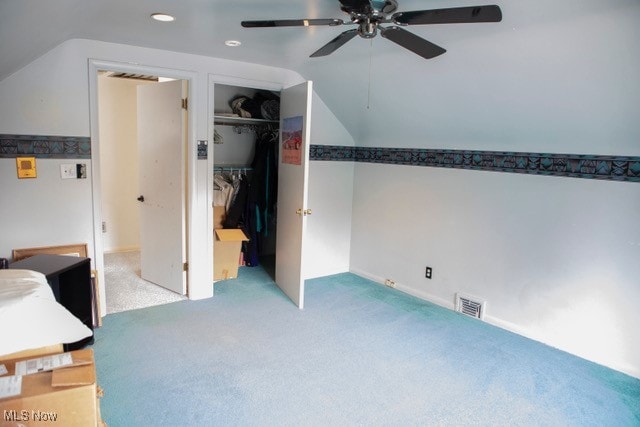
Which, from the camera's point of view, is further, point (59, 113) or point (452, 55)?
point (59, 113)

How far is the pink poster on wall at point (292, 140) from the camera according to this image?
3.48 metres

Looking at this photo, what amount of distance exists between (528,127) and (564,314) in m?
1.36

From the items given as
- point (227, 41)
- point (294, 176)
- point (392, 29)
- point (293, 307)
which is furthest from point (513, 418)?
point (227, 41)

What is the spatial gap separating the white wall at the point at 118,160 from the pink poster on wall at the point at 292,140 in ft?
6.89

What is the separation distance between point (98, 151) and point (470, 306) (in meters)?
3.23

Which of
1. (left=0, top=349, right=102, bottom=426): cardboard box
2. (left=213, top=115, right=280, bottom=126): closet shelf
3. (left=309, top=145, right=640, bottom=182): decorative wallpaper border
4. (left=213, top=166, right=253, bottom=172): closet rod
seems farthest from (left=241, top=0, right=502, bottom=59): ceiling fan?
(left=213, top=166, right=253, bottom=172): closet rod

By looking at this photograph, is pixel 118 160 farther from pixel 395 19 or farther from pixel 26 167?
pixel 395 19

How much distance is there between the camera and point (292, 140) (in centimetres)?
362

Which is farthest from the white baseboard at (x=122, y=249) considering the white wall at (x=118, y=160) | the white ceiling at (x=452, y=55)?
the white ceiling at (x=452, y=55)

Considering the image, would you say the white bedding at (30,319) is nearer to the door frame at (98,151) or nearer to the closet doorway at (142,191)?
the door frame at (98,151)

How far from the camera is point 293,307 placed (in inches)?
140

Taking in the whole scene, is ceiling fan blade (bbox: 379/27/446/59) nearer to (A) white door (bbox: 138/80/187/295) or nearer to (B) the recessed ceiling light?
(B) the recessed ceiling light

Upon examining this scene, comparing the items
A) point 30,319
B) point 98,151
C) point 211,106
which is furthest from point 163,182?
point 30,319

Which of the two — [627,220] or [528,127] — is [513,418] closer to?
[627,220]
